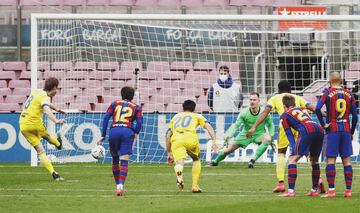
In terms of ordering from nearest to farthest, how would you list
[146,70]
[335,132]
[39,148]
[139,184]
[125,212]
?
[125,212]
[335,132]
[139,184]
[39,148]
[146,70]

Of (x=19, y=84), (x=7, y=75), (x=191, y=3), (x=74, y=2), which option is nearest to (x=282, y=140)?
(x=19, y=84)

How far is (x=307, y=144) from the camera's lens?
719 inches

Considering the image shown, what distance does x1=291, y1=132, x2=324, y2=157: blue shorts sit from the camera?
717 inches

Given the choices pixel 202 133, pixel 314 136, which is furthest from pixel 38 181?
pixel 202 133

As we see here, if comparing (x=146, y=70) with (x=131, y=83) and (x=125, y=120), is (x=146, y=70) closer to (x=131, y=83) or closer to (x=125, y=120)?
(x=131, y=83)

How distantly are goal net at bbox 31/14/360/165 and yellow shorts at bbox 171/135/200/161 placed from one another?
929 centimetres

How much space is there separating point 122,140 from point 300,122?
9.66ft

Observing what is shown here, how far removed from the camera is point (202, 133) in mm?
29203

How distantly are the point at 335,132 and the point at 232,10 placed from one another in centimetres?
1408

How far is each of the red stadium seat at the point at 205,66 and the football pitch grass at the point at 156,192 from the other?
4.67 meters

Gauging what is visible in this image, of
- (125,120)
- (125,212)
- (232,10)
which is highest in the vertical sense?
(232,10)

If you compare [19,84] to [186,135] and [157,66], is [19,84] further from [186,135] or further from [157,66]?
[186,135]

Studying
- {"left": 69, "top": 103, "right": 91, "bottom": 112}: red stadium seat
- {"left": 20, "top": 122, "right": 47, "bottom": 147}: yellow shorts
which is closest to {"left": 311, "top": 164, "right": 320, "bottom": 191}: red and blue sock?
{"left": 20, "top": 122, "right": 47, "bottom": 147}: yellow shorts

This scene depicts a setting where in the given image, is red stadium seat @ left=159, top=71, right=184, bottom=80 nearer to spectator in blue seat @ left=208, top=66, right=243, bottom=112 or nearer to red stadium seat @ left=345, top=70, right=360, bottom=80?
spectator in blue seat @ left=208, top=66, right=243, bottom=112
